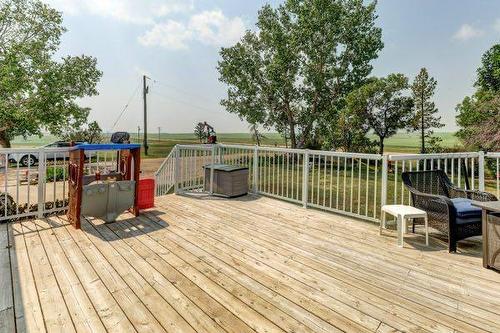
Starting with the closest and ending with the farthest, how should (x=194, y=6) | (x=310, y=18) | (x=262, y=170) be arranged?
(x=262, y=170), (x=194, y=6), (x=310, y=18)

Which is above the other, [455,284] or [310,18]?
[310,18]

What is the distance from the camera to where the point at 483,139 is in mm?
14414

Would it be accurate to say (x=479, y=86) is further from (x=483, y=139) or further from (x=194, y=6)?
(x=194, y=6)

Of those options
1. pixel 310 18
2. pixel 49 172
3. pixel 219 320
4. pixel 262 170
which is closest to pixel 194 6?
pixel 262 170

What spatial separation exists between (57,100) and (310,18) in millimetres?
14245

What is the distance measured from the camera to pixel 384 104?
734 inches

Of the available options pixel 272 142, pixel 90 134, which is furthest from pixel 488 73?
pixel 272 142

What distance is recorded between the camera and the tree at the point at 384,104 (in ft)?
57.6

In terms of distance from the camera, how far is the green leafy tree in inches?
562

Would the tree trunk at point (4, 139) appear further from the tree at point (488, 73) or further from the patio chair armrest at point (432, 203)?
the tree at point (488, 73)

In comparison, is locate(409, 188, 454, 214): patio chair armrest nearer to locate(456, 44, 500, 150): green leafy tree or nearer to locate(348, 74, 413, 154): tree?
locate(456, 44, 500, 150): green leafy tree

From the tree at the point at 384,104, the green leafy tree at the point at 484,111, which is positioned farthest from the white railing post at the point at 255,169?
the green leafy tree at the point at 484,111

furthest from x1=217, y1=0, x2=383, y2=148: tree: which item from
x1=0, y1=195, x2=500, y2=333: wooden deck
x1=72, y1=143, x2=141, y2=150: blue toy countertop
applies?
x1=0, y1=195, x2=500, y2=333: wooden deck

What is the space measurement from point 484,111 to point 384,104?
205 inches
